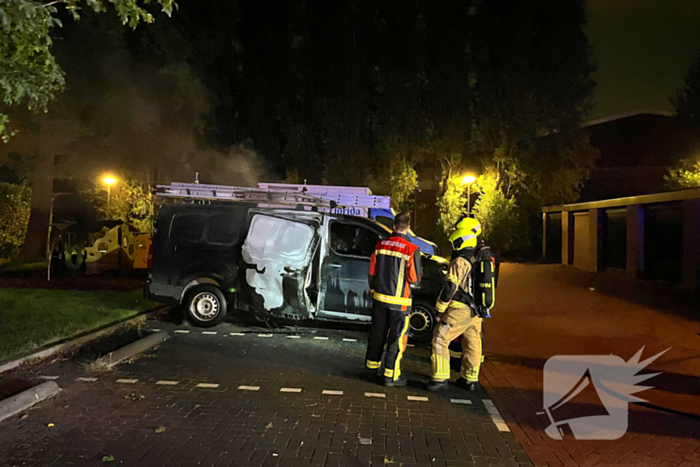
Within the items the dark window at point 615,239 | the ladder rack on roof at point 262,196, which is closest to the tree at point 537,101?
the dark window at point 615,239

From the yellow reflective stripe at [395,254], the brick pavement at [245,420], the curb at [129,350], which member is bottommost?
the brick pavement at [245,420]

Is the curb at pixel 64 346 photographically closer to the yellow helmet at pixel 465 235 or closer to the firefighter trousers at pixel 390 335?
the firefighter trousers at pixel 390 335

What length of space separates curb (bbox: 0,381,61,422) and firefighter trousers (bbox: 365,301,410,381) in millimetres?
3211

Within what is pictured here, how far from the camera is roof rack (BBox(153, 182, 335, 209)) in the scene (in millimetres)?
7418

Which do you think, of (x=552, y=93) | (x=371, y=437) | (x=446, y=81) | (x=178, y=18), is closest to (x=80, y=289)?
(x=371, y=437)

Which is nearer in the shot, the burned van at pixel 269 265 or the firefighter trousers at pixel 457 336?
the firefighter trousers at pixel 457 336

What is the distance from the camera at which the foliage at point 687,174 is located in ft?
57.4

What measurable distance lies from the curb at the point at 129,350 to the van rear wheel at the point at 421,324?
3.58 meters

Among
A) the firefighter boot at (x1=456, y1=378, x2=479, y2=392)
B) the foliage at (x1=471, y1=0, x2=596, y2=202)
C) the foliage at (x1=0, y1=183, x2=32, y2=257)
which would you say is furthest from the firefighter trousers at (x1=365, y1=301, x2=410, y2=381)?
the foliage at (x1=0, y1=183, x2=32, y2=257)

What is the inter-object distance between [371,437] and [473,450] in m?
0.81

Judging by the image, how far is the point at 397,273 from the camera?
5.29 m

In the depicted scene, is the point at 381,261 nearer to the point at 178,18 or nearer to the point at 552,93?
the point at 178,18

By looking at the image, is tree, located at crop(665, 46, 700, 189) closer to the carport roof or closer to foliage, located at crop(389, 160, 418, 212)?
the carport roof

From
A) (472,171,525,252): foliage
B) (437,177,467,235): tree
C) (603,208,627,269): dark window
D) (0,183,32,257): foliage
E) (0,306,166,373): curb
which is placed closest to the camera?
(0,306,166,373): curb
